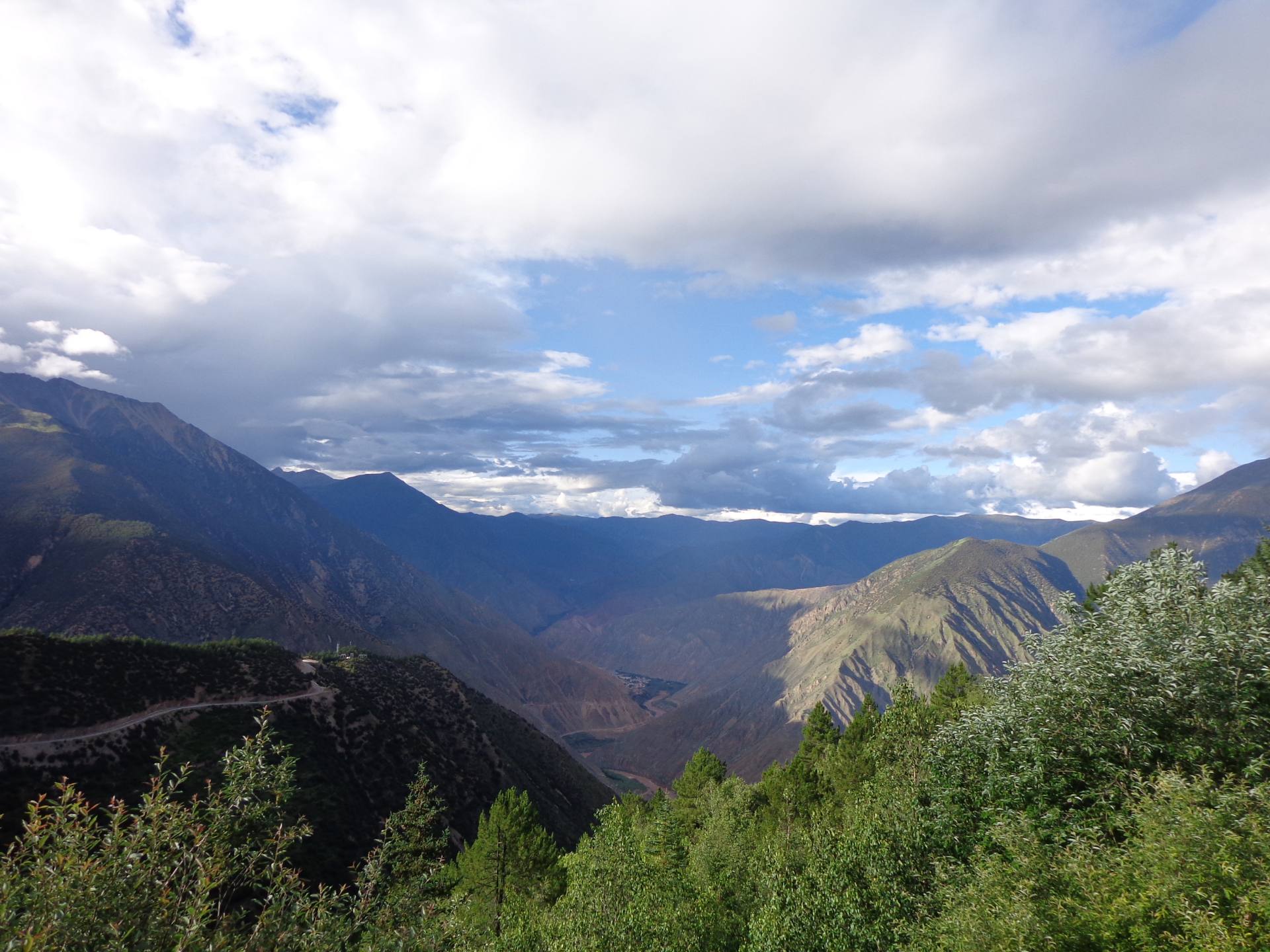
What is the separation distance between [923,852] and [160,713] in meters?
75.3

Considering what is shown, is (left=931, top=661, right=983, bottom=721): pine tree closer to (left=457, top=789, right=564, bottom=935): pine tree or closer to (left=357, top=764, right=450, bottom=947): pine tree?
(left=457, top=789, right=564, bottom=935): pine tree

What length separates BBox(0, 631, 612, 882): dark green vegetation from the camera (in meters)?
55.6

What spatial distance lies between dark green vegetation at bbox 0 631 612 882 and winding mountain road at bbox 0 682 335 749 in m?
0.52

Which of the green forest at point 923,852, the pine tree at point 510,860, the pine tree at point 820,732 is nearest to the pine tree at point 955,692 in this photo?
the pine tree at point 820,732

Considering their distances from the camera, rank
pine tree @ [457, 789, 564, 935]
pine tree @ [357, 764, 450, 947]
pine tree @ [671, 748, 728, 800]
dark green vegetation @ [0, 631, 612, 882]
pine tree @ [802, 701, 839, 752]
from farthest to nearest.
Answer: pine tree @ [671, 748, 728, 800] < pine tree @ [802, 701, 839, 752] < dark green vegetation @ [0, 631, 612, 882] < pine tree @ [457, 789, 564, 935] < pine tree @ [357, 764, 450, 947]

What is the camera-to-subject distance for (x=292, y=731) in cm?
7200

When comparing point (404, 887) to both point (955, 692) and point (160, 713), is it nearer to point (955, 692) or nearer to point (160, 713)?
point (955, 692)

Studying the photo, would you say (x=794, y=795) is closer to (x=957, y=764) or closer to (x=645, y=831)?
(x=645, y=831)

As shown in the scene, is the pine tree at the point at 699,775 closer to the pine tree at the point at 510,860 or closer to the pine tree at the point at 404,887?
the pine tree at the point at 510,860

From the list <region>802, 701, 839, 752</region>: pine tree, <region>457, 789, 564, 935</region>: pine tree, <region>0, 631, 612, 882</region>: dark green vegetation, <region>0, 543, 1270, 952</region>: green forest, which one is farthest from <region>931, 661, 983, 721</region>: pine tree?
<region>0, 631, 612, 882</region>: dark green vegetation

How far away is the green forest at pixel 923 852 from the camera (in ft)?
36.0

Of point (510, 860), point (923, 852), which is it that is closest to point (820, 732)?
point (510, 860)

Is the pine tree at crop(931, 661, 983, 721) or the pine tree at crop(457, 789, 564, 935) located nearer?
the pine tree at crop(457, 789, 564, 935)

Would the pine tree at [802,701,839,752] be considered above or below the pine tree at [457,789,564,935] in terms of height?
above
